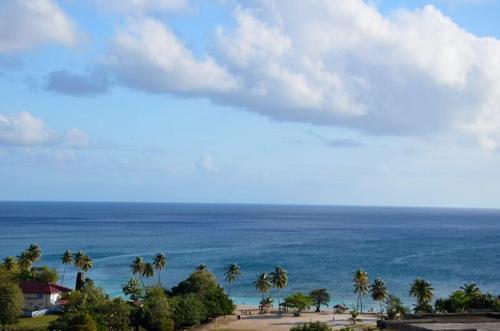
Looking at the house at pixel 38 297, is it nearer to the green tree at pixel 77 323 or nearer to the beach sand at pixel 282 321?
the green tree at pixel 77 323

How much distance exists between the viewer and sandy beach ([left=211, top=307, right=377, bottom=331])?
2975 inches

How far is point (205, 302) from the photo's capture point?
7775 centimetres

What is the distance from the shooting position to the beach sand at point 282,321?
248ft

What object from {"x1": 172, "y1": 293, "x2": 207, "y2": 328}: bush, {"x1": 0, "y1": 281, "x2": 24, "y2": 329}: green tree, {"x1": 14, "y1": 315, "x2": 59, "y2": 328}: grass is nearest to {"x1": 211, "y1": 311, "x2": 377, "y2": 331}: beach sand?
{"x1": 172, "y1": 293, "x2": 207, "y2": 328}: bush

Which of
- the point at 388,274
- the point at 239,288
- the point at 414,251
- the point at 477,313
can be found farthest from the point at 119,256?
the point at 477,313

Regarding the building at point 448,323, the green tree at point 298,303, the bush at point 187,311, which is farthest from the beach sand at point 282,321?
the building at point 448,323

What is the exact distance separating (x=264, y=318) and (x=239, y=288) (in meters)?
39.0

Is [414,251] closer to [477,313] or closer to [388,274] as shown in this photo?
[388,274]

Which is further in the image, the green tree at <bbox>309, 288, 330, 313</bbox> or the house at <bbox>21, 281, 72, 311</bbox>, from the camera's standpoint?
the green tree at <bbox>309, 288, 330, 313</bbox>

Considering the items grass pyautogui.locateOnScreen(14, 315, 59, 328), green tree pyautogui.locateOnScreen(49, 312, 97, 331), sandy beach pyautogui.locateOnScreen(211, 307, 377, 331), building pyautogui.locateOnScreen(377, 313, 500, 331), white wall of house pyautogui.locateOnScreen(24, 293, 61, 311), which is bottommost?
sandy beach pyautogui.locateOnScreen(211, 307, 377, 331)

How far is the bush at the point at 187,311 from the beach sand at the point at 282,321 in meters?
3.89

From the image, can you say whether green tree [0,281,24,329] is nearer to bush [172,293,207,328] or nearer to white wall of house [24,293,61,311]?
white wall of house [24,293,61,311]

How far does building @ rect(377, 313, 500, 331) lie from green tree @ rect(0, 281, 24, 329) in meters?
45.4

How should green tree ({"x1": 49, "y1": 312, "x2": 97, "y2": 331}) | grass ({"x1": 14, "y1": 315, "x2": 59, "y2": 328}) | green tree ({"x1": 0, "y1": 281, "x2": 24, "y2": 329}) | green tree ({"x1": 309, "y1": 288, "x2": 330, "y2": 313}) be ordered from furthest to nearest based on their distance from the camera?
green tree ({"x1": 309, "y1": 288, "x2": 330, "y2": 313}), grass ({"x1": 14, "y1": 315, "x2": 59, "y2": 328}), green tree ({"x1": 0, "y1": 281, "x2": 24, "y2": 329}), green tree ({"x1": 49, "y1": 312, "x2": 97, "y2": 331})
